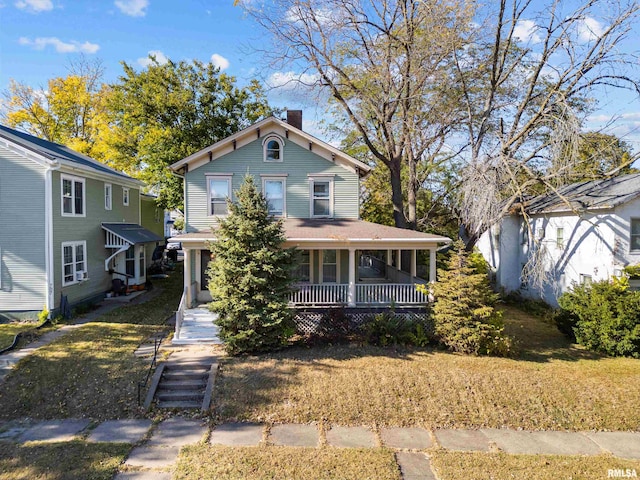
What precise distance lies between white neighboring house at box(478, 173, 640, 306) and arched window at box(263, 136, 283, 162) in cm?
1124

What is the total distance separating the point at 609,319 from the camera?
1238 centimetres

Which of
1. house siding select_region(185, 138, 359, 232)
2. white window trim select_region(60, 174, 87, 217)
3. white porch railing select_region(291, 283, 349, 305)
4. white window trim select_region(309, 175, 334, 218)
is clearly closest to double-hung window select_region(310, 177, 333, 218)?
white window trim select_region(309, 175, 334, 218)

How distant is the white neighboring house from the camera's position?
604 inches

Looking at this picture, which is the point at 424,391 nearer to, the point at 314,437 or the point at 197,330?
the point at 314,437

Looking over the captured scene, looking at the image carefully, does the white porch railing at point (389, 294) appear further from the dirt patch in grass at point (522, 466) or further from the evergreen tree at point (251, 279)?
Answer: the dirt patch in grass at point (522, 466)

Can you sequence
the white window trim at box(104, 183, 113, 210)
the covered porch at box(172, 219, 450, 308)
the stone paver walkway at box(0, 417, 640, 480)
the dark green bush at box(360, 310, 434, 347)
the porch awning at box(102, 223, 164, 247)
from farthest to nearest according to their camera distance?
1. the white window trim at box(104, 183, 113, 210)
2. the porch awning at box(102, 223, 164, 247)
3. the covered porch at box(172, 219, 450, 308)
4. the dark green bush at box(360, 310, 434, 347)
5. the stone paver walkway at box(0, 417, 640, 480)

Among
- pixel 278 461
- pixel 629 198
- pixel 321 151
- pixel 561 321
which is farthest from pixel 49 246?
pixel 629 198

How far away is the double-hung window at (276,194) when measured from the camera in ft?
52.2

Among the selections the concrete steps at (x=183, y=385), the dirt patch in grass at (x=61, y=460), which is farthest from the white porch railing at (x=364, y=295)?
the dirt patch in grass at (x=61, y=460)

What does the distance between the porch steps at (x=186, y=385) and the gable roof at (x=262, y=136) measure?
861 centimetres

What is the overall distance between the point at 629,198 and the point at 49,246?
76.8 feet

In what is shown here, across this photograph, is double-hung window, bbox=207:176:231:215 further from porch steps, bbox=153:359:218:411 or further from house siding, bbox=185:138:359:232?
porch steps, bbox=153:359:218:411

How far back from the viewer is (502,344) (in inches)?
449

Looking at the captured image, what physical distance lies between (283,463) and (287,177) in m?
11.5
